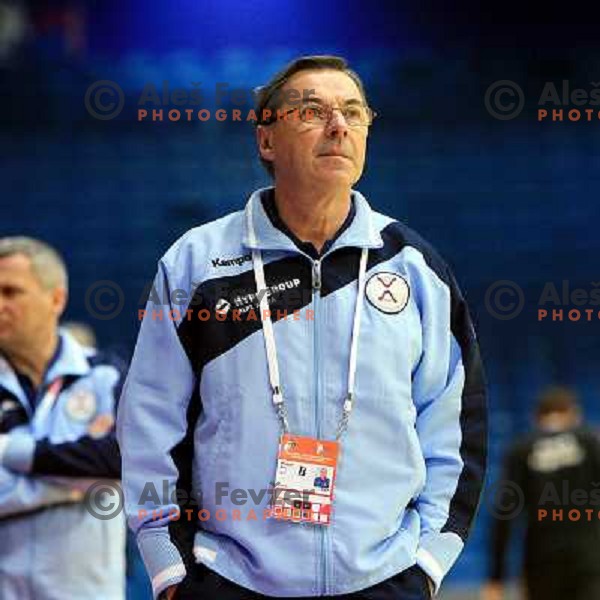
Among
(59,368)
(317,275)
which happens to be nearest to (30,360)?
(59,368)

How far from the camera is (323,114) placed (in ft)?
8.74

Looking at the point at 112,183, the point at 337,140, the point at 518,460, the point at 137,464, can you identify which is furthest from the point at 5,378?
the point at 112,183

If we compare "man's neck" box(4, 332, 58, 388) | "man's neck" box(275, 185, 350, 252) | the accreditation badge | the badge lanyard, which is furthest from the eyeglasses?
"man's neck" box(4, 332, 58, 388)

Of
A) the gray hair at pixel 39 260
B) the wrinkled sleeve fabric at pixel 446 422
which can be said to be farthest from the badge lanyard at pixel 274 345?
the gray hair at pixel 39 260

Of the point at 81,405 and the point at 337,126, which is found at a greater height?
the point at 337,126

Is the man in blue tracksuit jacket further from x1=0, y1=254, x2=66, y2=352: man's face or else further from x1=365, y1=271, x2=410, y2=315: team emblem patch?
x1=0, y1=254, x2=66, y2=352: man's face

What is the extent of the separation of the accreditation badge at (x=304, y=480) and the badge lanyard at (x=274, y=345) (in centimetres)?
4

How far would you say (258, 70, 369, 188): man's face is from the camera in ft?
8.63

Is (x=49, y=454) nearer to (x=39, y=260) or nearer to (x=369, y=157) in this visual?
(x=39, y=260)

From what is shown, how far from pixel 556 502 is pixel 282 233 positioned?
4738mm

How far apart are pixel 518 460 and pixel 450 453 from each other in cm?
424

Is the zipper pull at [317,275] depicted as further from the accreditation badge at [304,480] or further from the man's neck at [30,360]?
the man's neck at [30,360]

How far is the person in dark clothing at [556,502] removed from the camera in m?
6.75

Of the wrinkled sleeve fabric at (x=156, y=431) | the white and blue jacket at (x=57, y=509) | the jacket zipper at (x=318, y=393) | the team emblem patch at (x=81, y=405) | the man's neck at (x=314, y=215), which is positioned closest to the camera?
the jacket zipper at (x=318, y=393)
